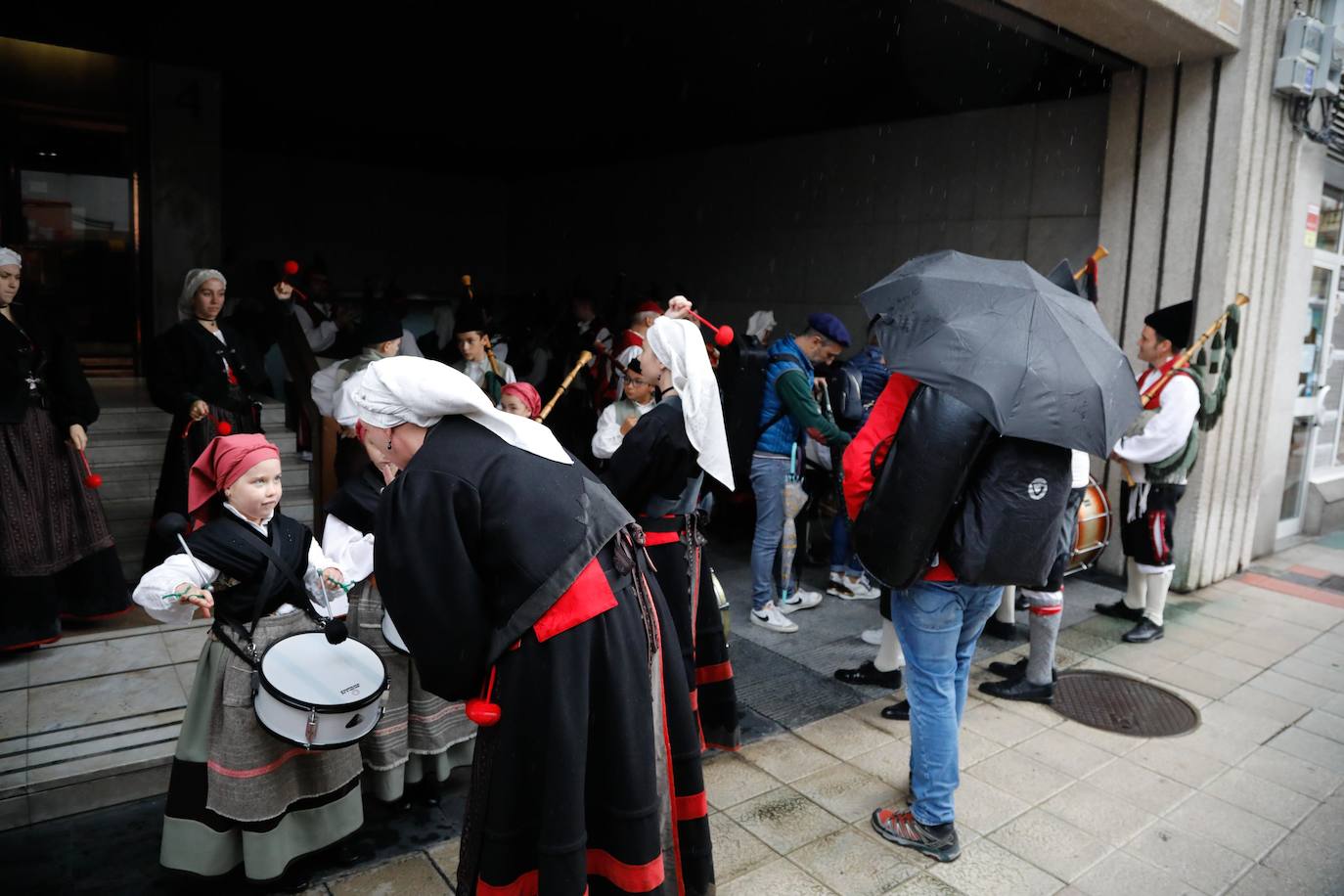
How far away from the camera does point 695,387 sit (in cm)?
361

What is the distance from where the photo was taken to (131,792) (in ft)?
11.8

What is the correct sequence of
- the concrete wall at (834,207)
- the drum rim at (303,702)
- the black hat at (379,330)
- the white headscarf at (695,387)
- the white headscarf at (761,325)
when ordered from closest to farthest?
the drum rim at (303,702), the white headscarf at (695,387), the black hat at (379,330), the concrete wall at (834,207), the white headscarf at (761,325)

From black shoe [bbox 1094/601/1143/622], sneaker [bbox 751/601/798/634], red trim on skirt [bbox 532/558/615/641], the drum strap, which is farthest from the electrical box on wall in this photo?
the drum strap

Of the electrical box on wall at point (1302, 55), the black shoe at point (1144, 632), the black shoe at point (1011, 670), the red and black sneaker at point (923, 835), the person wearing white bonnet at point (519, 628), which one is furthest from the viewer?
the electrical box on wall at point (1302, 55)

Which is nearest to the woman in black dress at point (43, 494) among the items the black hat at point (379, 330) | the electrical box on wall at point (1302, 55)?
the black hat at point (379, 330)

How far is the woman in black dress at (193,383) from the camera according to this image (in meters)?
5.29

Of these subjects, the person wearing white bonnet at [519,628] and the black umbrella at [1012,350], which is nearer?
the person wearing white bonnet at [519,628]

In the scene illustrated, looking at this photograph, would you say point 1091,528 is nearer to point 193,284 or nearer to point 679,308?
point 679,308

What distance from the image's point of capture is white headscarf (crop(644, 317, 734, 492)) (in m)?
3.59

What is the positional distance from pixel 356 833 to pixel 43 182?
8.62 meters

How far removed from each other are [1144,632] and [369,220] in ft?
43.2

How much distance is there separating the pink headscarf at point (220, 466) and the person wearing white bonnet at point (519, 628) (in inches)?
32.4

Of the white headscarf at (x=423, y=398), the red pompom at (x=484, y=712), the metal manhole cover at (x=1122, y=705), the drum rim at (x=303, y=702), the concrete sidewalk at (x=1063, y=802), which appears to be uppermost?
the white headscarf at (x=423, y=398)

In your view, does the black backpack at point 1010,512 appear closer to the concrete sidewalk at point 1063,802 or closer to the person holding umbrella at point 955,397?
the person holding umbrella at point 955,397
